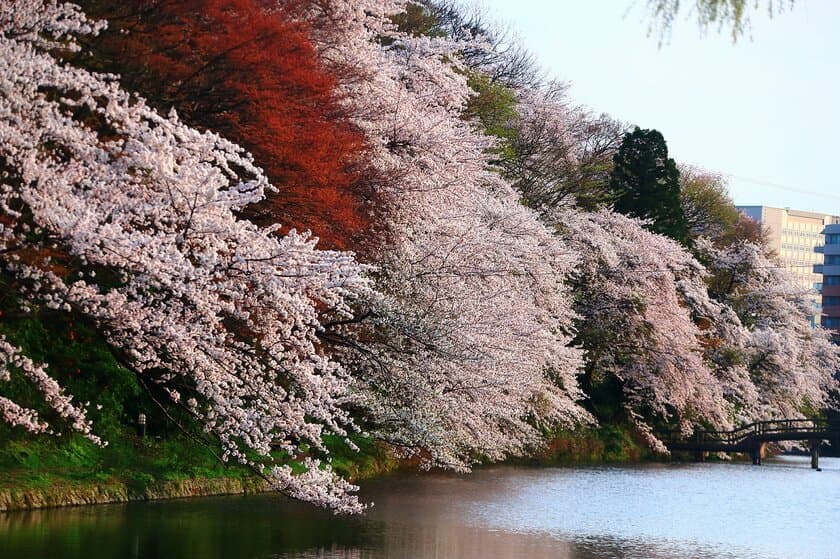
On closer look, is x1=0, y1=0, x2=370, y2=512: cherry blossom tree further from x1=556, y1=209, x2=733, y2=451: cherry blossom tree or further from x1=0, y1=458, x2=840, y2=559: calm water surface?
x1=556, y1=209, x2=733, y2=451: cherry blossom tree

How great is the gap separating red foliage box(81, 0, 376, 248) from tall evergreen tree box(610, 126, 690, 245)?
94.1 feet

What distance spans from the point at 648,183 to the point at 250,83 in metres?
32.5

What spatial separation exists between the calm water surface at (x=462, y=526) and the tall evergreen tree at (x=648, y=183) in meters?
19.1

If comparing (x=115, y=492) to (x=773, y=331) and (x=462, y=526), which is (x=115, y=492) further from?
(x=773, y=331)

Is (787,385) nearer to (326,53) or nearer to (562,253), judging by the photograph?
(562,253)

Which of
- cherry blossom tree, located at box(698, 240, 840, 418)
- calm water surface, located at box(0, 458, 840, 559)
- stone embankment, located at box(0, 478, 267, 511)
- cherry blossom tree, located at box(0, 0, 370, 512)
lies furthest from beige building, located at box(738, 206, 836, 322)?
cherry blossom tree, located at box(0, 0, 370, 512)

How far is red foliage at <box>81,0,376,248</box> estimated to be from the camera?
650 inches

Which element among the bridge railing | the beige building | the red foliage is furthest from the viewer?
the beige building

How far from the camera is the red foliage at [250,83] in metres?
16.5

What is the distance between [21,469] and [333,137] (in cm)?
724

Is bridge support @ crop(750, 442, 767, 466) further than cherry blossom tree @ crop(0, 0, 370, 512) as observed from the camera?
Yes

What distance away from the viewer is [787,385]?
51250mm

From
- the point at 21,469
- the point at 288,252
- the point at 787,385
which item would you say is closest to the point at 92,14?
the point at 288,252

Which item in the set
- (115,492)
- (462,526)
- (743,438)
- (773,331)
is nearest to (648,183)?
(773,331)
